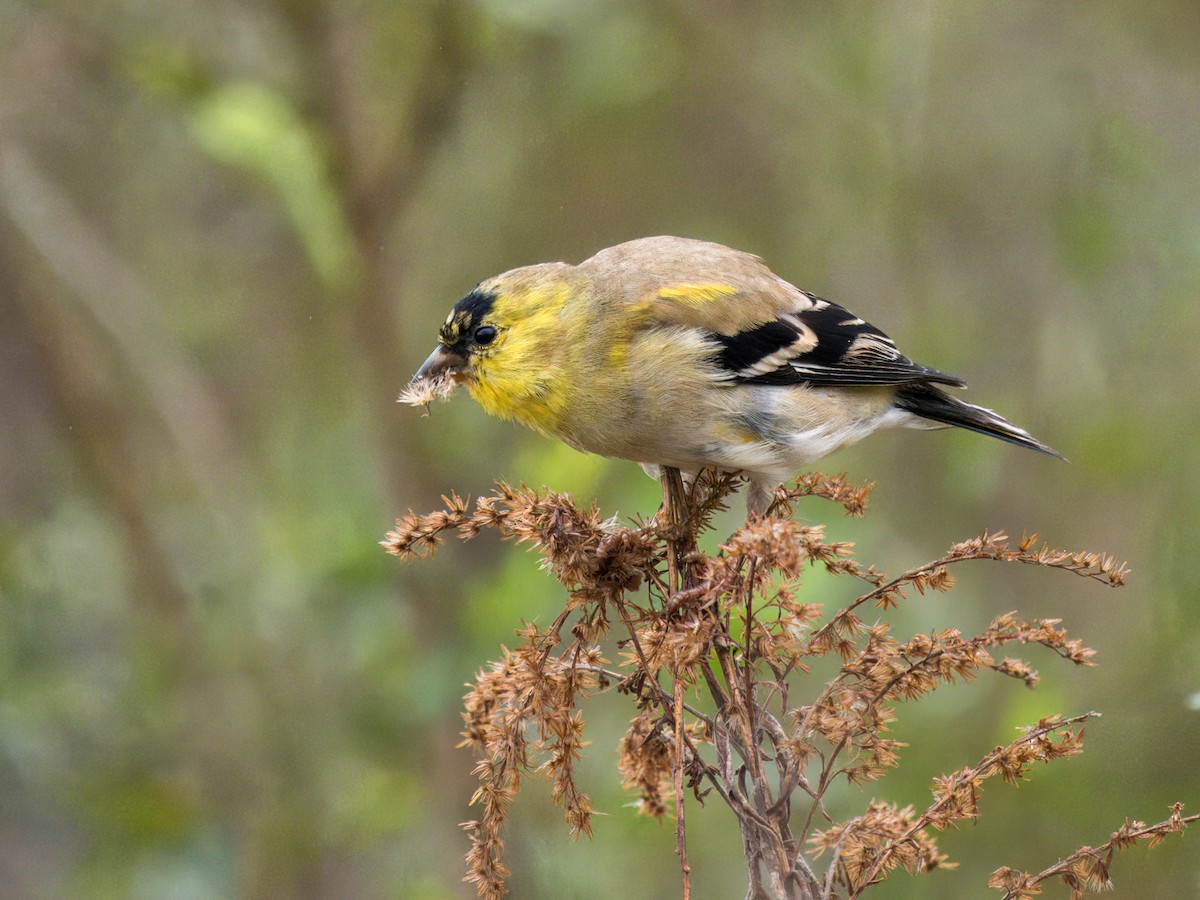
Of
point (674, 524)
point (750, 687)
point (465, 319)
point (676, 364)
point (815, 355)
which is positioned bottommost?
point (750, 687)

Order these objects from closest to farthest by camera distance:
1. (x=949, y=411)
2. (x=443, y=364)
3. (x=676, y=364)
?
(x=676, y=364) → (x=443, y=364) → (x=949, y=411)

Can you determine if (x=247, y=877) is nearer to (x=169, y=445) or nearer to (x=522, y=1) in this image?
(x=169, y=445)

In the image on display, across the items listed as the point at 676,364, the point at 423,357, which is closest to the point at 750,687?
the point at 676,364

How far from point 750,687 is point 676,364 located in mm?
1397

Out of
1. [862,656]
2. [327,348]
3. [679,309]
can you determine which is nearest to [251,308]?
[327,348]

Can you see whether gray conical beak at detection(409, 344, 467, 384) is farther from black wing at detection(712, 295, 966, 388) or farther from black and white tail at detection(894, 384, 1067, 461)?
black and white tail at detection(894, 384, 1067, 461)

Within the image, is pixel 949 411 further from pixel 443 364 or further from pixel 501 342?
pixel 443 364

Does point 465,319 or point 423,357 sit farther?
point 423,357

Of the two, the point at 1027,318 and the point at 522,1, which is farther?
the point at 1027,318

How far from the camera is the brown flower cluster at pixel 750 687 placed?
173 centimetres

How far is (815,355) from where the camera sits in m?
3.26

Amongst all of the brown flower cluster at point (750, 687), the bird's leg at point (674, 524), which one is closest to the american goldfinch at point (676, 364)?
the bird's leg at point (674, 524)

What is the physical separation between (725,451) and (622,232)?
2298mm

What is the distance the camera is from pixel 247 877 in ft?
14.3
